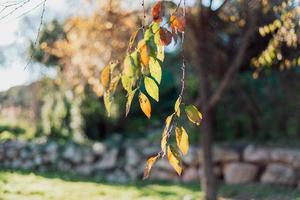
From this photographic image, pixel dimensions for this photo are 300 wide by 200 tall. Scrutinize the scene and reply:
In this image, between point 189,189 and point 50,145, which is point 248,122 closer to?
point 189,189

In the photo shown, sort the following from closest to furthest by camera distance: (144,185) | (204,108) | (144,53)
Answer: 1. (144,53)
2. (204,108)
3. (144,185)

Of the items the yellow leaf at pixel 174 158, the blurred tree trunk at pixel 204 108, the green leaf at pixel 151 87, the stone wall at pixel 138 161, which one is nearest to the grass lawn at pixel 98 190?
the stone wall at pixel 138 161

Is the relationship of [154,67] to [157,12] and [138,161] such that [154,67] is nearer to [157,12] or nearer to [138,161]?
[157,12]

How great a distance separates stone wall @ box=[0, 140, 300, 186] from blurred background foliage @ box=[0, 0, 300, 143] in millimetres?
437

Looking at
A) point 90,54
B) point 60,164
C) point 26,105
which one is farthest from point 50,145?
point 90,54

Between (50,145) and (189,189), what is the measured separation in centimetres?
291

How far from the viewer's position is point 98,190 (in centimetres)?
743

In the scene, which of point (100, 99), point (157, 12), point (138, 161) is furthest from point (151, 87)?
point (100, 99)

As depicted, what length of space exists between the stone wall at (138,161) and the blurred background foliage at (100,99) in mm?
437

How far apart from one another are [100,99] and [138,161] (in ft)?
5.66

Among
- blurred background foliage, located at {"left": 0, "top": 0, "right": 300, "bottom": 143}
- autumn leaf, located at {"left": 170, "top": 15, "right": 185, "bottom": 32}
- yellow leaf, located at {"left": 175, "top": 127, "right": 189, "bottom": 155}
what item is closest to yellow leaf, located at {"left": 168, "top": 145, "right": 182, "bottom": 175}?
yellow leaf, located at {"left": 175, "top": 127, "right": 189, "bottom": 155}

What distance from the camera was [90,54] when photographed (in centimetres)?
652

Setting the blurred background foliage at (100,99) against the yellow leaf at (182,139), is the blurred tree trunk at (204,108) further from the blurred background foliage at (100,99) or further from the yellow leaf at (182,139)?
the yellow leaf at (182,139)

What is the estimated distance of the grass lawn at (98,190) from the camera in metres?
5.79
